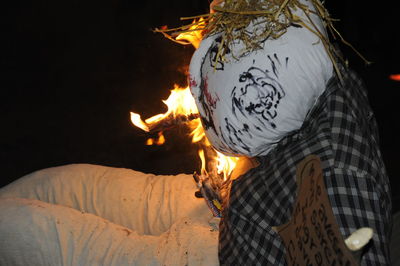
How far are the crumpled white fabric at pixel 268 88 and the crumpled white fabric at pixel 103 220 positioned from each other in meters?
0.41

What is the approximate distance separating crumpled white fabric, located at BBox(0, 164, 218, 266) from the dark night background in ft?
2.80

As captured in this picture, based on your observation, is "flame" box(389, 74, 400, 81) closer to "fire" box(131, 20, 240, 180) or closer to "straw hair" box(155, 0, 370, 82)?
"fire" box(131, 20, 240, 180)

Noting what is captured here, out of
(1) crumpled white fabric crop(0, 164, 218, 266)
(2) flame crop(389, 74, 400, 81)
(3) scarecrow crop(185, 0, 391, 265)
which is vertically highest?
(3) scarecrow crop(185, 0, 391, 265)

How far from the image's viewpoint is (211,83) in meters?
1.30

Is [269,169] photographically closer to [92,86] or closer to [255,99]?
[255,99]

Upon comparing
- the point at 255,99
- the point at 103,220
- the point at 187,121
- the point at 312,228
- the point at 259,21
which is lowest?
the point at 103,220

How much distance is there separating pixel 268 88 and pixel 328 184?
0.27 m

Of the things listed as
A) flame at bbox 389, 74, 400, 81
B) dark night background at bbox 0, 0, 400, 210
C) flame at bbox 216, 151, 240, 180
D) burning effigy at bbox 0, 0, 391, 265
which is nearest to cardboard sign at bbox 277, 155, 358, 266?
burning effigy at bbox 0, 0, 391, 265

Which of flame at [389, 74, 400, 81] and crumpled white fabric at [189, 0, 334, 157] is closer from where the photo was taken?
crumpled white fabric at [189, 0, 334, 157]

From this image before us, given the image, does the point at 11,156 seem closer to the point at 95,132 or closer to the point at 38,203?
the point at 95,132

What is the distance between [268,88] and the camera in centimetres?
117

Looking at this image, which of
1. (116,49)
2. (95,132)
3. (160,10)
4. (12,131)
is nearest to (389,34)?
(160,10)

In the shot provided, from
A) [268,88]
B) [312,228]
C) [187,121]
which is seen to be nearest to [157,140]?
[187,121]

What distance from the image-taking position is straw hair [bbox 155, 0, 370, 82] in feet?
3.95
